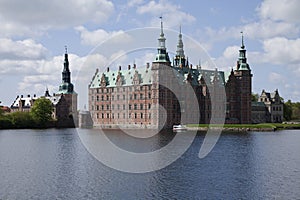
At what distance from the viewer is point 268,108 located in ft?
479

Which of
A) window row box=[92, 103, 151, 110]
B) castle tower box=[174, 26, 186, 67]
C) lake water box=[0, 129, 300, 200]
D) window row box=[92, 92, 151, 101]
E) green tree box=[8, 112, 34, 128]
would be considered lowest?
lake water box=[0, 129, 300, 200]

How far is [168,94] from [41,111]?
36.0m

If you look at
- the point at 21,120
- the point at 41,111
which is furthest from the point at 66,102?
the point at 21,120

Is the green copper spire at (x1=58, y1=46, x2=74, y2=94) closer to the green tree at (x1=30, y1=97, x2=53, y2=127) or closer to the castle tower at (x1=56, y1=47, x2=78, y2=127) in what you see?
the castle tower at (x1=56, y1=47, x2=78, y2=127)

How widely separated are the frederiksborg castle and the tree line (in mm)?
12903

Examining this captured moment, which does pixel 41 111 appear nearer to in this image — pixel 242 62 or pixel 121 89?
pixel 121 89

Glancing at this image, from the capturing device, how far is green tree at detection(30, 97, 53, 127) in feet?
399

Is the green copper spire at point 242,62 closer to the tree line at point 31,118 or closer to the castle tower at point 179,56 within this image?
the castle tower at point 179,56

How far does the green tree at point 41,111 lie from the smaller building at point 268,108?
61.6 m

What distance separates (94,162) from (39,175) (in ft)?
27.2

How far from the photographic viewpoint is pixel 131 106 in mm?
115375

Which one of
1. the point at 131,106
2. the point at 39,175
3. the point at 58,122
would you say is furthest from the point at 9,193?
the point at 58,122

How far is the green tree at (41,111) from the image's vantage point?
121688mm

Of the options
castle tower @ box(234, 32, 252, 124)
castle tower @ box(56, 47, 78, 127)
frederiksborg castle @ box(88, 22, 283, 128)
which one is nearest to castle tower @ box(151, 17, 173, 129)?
frederiksborg castle @ box(88, 22, 283, 128)
